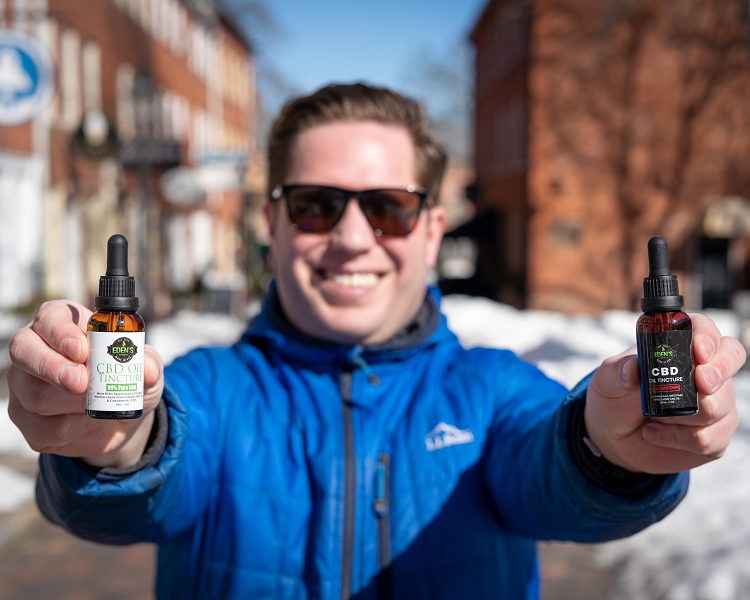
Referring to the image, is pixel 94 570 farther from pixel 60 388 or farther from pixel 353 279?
pixel 60 388

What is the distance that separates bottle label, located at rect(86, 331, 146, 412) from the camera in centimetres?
143

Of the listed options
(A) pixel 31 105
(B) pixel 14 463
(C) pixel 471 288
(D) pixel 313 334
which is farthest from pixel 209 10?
(D) pixel 313 334

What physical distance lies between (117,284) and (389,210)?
933 millimetres

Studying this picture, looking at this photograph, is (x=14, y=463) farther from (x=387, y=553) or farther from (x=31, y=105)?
(x=387, y=553)

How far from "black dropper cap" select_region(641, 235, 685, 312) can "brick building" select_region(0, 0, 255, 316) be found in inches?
269

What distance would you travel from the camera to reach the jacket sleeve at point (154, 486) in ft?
5.50

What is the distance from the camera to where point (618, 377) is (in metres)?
1.51

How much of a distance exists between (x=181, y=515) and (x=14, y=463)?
5.70m

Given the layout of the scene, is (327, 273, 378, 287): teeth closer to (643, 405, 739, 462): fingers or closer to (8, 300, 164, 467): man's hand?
(8, 300, 164, 467): man's hand

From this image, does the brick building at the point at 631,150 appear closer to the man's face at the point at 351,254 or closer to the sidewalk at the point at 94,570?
the sidewalk at the point at 94,570

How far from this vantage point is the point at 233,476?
6.62 ft

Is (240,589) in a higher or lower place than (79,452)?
lower

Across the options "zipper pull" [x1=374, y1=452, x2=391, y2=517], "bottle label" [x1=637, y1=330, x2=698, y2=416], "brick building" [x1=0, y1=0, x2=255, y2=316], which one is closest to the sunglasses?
"zipper pull" [x1=374, y1=452, x2=391, y2=517]

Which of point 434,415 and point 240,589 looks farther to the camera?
point 434,415
